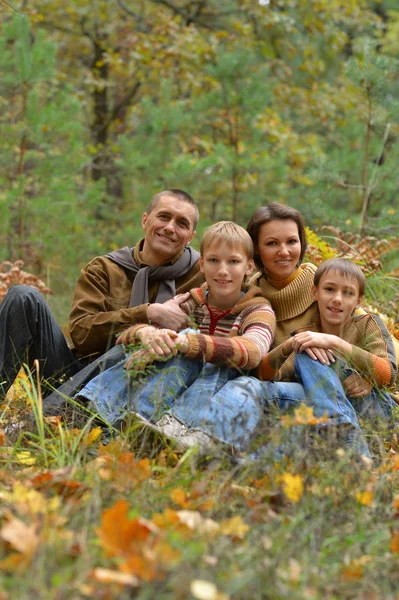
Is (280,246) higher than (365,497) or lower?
higher

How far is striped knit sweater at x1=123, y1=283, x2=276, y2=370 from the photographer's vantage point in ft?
10.1

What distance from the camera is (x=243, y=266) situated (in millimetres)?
3393

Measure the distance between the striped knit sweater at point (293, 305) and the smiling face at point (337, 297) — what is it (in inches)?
5.6

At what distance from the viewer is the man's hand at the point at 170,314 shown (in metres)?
3.47

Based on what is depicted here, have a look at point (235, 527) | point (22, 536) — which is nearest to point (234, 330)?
point (235, 527)

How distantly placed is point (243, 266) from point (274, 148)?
324 inches

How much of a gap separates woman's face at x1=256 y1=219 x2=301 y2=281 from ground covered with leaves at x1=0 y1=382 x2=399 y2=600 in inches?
39.0

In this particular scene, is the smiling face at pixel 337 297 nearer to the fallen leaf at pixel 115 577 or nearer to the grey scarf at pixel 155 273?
the grey scarf at pixel 155 273

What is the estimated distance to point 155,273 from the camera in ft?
12.8

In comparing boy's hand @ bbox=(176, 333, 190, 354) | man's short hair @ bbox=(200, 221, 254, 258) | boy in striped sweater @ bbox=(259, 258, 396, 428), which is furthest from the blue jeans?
man's short hair @ bbox=(200, 221, 254, 258)

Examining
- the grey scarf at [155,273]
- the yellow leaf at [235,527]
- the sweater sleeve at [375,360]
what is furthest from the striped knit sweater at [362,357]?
the yellow leaf at [235,527]

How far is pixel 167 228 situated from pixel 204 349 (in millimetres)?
1035

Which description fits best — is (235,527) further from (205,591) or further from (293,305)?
(293,305)

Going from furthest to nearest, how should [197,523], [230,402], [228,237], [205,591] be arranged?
[228,237] < [230,402] < [197,523] < [205,591]
